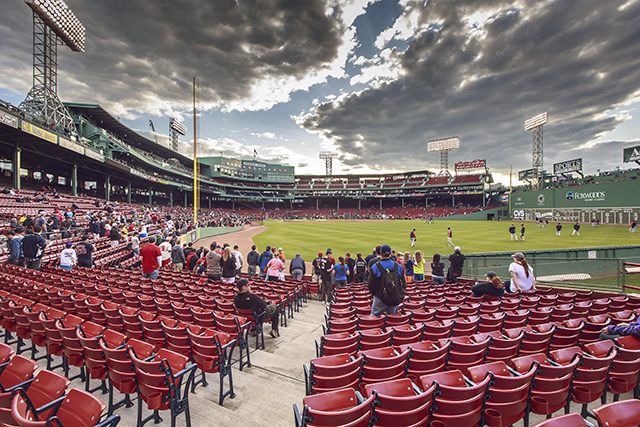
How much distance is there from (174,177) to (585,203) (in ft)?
256

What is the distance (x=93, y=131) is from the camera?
3450 centimetres

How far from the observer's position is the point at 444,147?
3302 inches

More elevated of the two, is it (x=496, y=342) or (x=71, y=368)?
(x=496, y=342)

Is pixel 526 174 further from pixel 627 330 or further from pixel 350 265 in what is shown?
pixel 627 330

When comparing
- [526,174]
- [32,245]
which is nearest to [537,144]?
[526,174]

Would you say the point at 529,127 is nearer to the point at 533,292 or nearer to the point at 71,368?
the point at 533,292

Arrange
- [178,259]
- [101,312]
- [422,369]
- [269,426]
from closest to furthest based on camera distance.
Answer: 1. [269,426]
2. [422,369]
3. [101,312]
4. [178,259]

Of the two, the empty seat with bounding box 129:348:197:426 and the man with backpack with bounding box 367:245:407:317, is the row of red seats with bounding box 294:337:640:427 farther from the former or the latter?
the man with backpack with bounding box 367:245:407:317

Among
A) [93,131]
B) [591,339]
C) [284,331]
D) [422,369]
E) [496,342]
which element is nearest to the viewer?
[422,369]

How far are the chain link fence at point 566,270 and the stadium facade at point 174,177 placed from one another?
101 feet

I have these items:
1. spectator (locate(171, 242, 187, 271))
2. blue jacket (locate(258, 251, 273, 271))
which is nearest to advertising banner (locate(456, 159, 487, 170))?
blue jacket (locate(258, 251, 273, 271))

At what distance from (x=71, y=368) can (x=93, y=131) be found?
139 ft

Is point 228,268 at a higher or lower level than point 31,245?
lower

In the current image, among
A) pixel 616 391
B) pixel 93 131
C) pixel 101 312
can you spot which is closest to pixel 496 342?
pixel 616 391
